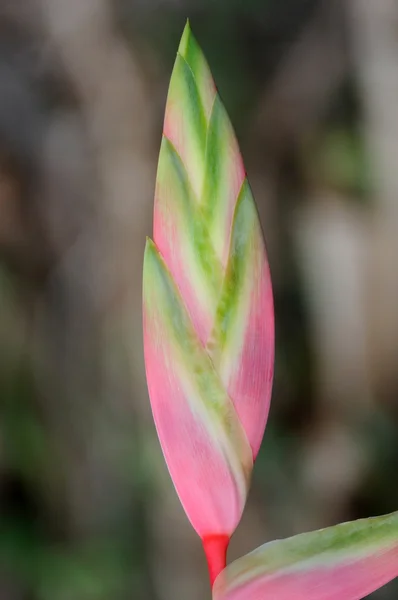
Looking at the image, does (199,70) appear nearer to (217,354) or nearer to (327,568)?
(217,354)

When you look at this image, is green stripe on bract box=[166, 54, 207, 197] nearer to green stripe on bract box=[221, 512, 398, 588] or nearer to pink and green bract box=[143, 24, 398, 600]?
pink and green bract box=[143, 24, 398, 600]

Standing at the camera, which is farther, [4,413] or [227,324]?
[4,413]

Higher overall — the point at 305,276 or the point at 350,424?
the point at 305,276

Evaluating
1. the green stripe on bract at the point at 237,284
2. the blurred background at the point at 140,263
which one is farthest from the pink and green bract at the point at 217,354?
the blurred background at the point at 140,263

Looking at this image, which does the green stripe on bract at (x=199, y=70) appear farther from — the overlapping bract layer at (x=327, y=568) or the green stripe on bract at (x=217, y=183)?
the overlapping bract layer at (x=327, y=568)

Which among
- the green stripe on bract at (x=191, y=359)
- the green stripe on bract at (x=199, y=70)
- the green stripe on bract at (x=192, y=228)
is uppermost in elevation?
the green stripe on bract at (x=199, y=70)

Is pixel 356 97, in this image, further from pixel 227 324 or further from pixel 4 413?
pixel 4 413

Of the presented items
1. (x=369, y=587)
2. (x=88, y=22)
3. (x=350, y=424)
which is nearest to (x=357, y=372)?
(x=350, y=424)
